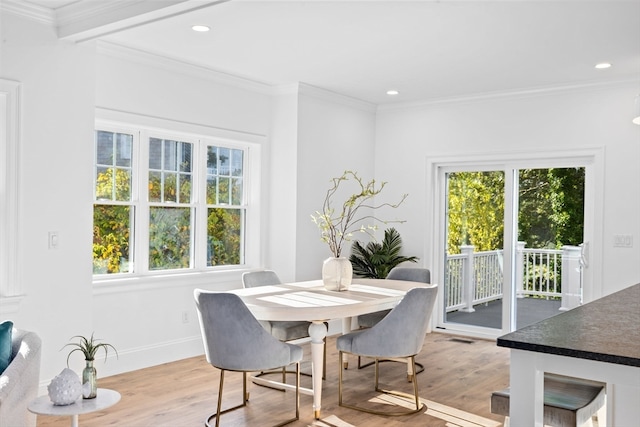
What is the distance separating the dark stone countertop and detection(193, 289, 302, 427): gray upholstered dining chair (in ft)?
5.85

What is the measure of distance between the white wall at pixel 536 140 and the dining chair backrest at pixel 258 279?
2429mm

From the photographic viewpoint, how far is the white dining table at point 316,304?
3686 millimetres

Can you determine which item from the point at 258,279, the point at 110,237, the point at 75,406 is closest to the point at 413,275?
the point at 258,279

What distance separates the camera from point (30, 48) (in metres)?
4.04

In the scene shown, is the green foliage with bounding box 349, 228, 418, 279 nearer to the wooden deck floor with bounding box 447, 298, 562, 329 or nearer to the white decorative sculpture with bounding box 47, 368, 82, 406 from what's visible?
the wooden deck floor with bounding box 447, 298, 562, 329

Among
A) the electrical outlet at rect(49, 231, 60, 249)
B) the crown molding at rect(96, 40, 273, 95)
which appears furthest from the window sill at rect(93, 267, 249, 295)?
the crown molding at rect(96, 40, 273, 95)

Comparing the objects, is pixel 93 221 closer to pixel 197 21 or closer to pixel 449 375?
pixel 197 21

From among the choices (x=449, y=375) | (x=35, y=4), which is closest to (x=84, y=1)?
(x=35, y=4)

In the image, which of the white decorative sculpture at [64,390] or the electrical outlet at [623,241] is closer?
the white decorative sculpture at [64,390]

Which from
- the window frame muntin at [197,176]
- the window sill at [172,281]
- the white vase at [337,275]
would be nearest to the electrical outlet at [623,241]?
the white vase at [337,275]

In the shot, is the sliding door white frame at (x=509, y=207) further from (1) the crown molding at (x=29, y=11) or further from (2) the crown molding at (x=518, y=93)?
(1) the crown molding at (x=29, y=11)

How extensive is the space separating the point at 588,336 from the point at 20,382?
224 cm

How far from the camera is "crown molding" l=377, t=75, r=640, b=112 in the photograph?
571 centimetres

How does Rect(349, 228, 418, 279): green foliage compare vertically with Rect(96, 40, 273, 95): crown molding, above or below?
below
